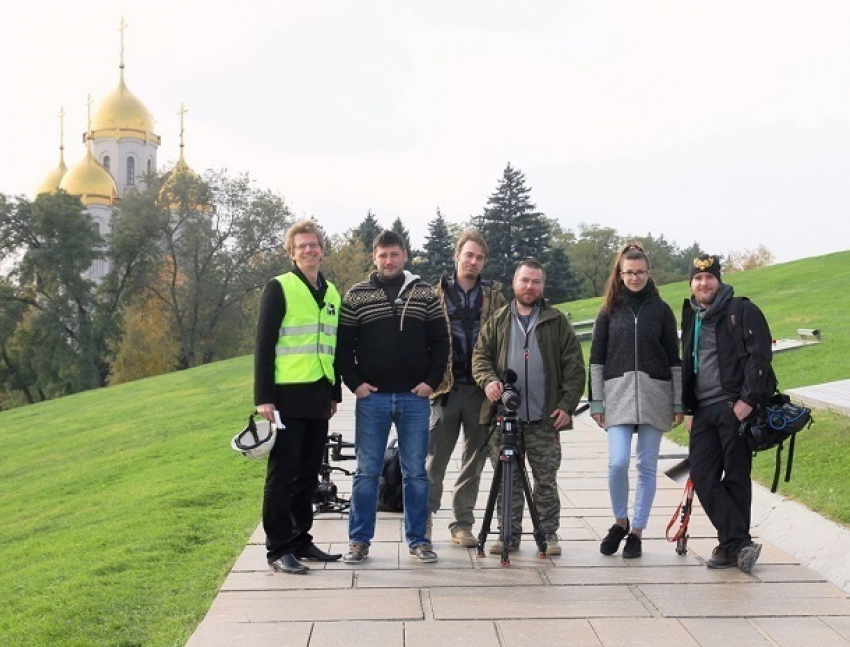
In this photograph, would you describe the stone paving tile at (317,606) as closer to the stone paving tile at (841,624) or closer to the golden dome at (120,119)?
the stone paving tile at (841,624)

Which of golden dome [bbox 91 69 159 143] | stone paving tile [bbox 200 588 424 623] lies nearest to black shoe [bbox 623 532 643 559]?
stone paving tile [bbox 200 588 424 623]

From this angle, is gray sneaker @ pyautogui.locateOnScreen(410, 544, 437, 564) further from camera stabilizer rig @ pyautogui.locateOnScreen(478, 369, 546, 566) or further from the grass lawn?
the grass lawn

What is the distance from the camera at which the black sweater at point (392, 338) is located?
544 centimetres

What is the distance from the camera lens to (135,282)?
4459 cm

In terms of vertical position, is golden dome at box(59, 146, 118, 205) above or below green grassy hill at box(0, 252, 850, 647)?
above

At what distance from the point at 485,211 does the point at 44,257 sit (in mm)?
27414

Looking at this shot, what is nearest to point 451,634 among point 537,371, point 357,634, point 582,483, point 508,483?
point 357,634

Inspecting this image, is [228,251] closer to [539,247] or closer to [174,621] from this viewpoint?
[539,247]

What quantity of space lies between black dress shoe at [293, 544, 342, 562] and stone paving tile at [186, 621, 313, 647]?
3.76 ft

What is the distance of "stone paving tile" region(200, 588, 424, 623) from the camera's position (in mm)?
4434

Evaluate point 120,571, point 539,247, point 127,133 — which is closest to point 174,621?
point 120,571

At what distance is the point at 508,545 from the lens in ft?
17.8

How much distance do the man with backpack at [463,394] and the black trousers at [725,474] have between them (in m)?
1.33

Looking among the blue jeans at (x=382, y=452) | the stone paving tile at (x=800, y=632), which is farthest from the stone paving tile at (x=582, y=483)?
the stone paving tile at (x=800, y=632)
